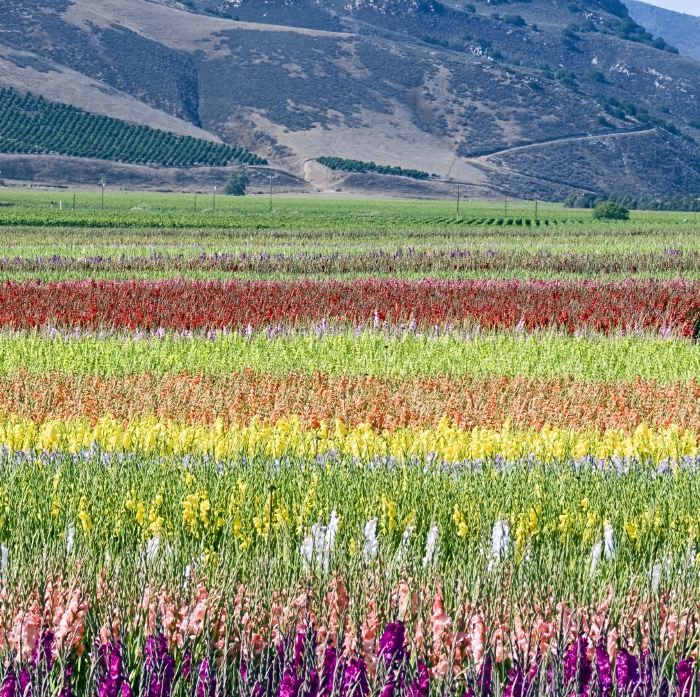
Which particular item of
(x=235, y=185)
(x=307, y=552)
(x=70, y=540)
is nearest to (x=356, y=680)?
(x=307, y=552)

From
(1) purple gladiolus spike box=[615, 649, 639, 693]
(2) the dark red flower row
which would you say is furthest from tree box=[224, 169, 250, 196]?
(1) purple gladiolus spike box=[615, 649, 639, 693]

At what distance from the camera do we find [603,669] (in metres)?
3.94

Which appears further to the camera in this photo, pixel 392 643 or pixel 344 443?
pixel 344 443

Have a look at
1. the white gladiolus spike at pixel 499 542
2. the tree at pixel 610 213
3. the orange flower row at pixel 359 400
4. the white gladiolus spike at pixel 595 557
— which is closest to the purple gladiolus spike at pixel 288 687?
the white gladiolus spike at pixel 499 542

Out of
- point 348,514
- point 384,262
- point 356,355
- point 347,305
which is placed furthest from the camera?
point 384,262

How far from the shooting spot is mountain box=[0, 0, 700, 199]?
149500mm

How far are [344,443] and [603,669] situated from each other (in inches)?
197

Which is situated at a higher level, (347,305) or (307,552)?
(307,552)

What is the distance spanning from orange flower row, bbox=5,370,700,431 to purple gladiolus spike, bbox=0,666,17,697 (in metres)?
7.05

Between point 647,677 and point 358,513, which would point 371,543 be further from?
point 647,677

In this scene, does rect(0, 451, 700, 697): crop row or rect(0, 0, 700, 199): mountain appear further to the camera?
rect(0, 0, 700, 199): mountain

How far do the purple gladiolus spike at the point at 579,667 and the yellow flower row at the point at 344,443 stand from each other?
3939 millimetres

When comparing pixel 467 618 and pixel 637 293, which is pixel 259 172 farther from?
pixel 467 618

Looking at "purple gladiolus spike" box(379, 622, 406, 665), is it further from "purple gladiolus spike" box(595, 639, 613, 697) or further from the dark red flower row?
the dark red flower row
